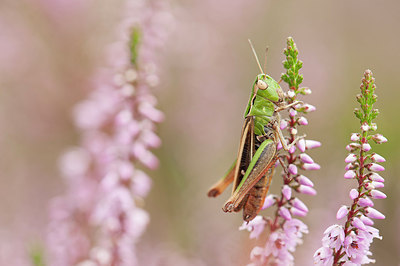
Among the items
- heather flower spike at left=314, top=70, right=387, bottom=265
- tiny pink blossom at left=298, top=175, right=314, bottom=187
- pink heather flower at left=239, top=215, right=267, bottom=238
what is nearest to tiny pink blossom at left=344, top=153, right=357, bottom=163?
heather flower spike at left=314, top=70, right=387, bottom=265

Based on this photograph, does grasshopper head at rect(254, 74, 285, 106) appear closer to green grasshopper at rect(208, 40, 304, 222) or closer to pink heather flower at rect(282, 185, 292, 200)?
green grasshopper at rect(208, 40, 304, 222)

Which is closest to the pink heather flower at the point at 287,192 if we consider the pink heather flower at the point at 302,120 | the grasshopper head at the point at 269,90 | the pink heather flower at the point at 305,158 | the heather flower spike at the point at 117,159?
the pink heather flower at the point at 305,158

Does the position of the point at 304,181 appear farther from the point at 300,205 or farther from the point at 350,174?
the point at 350,174

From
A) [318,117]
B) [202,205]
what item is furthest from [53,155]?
[318,117]

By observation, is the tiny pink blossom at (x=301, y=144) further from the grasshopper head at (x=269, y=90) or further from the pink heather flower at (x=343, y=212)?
the grasshopper head at (x=269, y=90)

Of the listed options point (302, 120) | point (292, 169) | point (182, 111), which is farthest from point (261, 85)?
point (182, 111)
